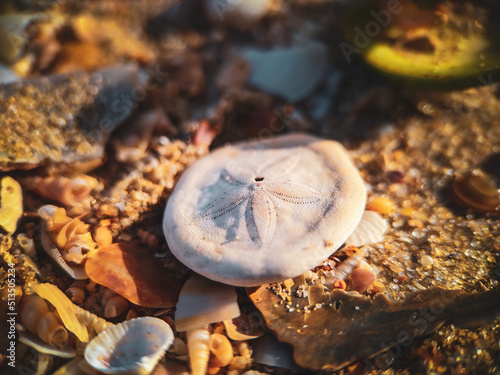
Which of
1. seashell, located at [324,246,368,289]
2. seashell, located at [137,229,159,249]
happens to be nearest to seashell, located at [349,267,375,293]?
seashell, located at [324,246,368,289]

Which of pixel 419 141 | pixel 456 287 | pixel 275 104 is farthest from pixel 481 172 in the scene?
pixel 275 104

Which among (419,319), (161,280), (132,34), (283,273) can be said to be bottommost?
(419,319)

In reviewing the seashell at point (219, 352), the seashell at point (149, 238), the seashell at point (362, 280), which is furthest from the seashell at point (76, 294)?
the seashell at point (362, 280)

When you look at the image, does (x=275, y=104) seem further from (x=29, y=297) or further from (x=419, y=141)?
(x=29, y=297)

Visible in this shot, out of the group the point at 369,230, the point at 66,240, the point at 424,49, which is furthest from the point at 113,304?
the point at 424,49

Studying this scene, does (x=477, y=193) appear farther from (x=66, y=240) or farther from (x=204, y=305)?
(x=66, y=240)

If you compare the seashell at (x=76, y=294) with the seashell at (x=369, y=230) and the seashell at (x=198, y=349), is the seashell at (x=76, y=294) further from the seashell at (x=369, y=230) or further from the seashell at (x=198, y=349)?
the seashell at (x=369, y=230)
